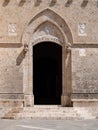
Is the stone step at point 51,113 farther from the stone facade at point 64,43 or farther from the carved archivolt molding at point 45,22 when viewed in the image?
the carved archivolt molding at point 45,22

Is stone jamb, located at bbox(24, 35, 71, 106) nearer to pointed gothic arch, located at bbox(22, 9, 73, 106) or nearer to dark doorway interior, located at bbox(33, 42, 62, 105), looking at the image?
pointed gothic arch, located at bbox(22, 9, 73, 106)

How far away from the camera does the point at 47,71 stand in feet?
90.5

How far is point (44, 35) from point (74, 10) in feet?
5.73

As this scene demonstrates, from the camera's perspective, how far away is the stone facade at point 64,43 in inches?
821

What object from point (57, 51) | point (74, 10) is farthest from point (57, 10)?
point (57, 51)

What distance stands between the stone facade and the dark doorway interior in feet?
16.6

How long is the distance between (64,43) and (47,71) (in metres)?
6.53

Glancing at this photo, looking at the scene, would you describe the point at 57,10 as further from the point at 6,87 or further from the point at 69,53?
the point at 6,87

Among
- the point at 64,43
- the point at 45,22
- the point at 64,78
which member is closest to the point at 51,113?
the point at 64,78

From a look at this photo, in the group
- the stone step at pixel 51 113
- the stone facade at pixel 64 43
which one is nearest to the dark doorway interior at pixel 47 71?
the stone facade at pixel 64 43

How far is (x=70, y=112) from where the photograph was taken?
19.7 meters

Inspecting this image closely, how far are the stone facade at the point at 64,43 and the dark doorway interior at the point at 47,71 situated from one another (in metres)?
5.06

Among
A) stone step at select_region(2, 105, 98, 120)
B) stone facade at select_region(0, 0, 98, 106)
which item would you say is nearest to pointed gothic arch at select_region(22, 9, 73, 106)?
stone facade at select_region(0, 0, 98, 106)

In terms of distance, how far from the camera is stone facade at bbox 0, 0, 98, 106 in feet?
68.4
